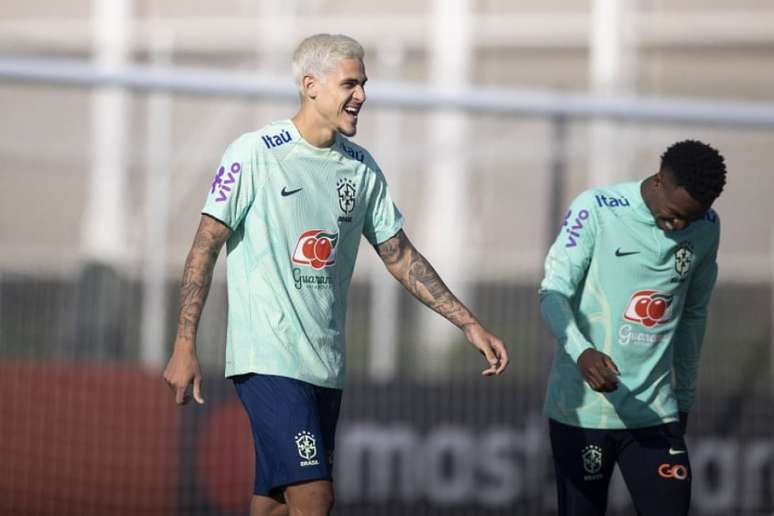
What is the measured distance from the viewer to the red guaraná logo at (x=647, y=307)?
6.34 metres

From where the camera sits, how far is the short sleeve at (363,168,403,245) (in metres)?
6.26

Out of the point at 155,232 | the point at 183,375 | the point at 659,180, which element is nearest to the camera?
the point at 183,375

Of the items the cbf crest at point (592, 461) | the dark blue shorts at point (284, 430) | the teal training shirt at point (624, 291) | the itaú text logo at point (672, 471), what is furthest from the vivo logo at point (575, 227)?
the dark blue shorts at point (284, 430)

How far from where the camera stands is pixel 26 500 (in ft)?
32.4

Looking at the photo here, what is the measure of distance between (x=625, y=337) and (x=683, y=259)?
0.43 m

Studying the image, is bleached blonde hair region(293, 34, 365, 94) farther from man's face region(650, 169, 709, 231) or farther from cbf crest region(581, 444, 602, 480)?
cbf crest region(581, 444, 602, 480)

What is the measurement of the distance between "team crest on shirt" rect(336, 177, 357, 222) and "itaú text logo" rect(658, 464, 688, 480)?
1728 mm

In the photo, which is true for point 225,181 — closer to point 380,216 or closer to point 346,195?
point 346,195

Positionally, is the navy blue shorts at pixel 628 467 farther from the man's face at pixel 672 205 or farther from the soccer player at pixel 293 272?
the man's face at pixel 672 205

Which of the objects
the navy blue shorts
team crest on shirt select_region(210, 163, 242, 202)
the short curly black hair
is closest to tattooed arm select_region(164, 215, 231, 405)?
team crest on shirt select_region(210, 163, 242, 202)

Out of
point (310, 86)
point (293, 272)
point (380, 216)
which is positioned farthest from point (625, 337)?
point (310, 86)

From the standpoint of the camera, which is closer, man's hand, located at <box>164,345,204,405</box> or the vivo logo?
man's hand, located at <box>164,345,204,405</box>

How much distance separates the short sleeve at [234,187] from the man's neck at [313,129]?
0.24m

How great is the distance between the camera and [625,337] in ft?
20.9
